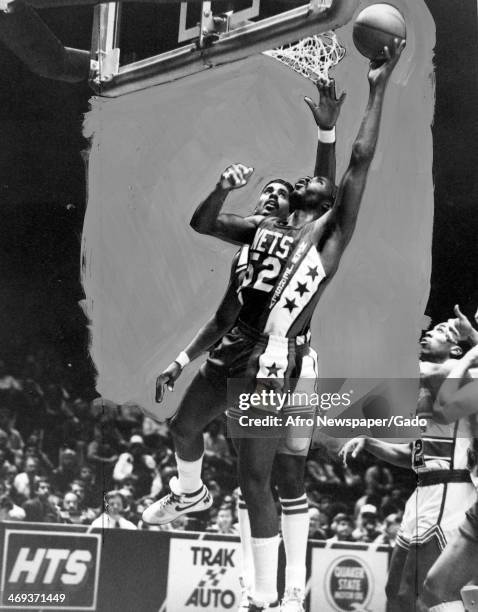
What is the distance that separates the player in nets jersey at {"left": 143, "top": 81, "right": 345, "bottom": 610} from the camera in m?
4.55

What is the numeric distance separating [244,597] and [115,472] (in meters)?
0.94

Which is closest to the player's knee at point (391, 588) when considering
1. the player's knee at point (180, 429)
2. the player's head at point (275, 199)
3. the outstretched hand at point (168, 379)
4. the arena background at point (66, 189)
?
the player's knee at point (180, 429)

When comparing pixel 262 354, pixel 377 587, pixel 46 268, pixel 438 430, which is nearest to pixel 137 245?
pixel 46 268

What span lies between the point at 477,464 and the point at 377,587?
0.83m

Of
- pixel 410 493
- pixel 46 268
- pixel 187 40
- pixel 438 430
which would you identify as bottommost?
pixel 410 493

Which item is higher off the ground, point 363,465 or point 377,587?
point 363,465

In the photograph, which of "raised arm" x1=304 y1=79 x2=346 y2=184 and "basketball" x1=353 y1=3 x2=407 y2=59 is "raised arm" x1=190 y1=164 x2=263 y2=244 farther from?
"basketball" x1=353 y1=3 x2=407 y2=59

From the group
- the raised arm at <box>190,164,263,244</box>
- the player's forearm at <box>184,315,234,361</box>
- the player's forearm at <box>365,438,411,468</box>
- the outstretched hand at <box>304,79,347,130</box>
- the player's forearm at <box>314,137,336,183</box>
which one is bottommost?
the player's forearm at <box>365,438,411,468</box>

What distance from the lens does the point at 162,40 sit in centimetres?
491

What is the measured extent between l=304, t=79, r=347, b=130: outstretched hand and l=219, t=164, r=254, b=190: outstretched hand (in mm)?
463

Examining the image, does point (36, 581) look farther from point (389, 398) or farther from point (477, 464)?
point (477, 464)

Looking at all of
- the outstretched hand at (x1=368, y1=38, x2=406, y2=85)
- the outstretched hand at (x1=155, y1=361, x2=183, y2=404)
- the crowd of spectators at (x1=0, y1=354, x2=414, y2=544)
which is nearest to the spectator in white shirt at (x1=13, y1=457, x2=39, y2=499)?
the crowd of spectators at (x1=0, y1=354, x2=414, y2=544)

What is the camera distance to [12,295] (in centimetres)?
485

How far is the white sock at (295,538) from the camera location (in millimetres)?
4520
